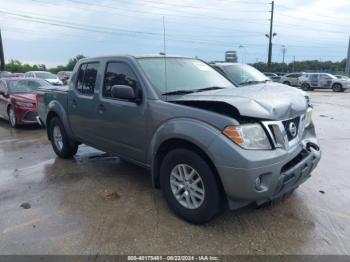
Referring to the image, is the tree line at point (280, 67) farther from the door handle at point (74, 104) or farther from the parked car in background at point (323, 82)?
the door handle at point (74, 104)

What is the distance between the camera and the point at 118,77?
4566 mm

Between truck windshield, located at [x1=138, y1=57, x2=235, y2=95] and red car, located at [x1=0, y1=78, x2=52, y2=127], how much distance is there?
213 inches

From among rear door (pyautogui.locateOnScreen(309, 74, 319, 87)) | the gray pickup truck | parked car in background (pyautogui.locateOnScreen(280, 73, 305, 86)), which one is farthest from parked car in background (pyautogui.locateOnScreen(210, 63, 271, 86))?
parked car in background (pyautogui.locateOnScreen(280, 73, 305, 86))

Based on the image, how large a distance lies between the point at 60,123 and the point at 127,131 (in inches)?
87.6

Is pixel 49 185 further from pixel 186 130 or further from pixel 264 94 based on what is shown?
pixel 264 94

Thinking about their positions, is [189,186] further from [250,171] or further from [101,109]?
[101,109]

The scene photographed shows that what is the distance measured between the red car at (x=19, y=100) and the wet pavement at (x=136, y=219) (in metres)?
4.23

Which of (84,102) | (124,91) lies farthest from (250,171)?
(84,102)

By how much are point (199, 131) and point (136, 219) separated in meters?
1.29

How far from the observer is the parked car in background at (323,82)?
86.8ft

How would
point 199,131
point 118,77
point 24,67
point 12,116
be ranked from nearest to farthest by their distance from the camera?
point 199,131
point 118,77
point 12,116
point 24,67

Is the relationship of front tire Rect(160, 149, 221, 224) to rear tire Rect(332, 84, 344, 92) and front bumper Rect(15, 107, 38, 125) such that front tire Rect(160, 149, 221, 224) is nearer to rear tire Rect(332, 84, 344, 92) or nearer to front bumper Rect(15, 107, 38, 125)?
front bumper Rect(15, 107, 38, 125)

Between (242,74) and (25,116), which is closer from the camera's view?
(25,116)

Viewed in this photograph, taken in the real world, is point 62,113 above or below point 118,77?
below
